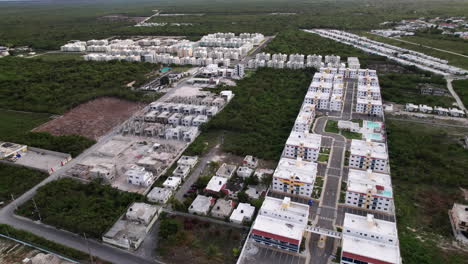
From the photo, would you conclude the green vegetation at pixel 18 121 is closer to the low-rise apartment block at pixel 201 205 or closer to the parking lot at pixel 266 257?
the low-rise apartment block at pixel 201 205

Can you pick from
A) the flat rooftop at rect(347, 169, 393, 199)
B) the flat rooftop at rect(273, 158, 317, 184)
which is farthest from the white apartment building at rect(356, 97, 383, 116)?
the flat rooftop at rect(273, 158, 317, 184)

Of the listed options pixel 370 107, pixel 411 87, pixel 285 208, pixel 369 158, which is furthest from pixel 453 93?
pixel 285 208

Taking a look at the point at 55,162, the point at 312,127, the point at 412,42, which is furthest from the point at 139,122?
the point at 412,42

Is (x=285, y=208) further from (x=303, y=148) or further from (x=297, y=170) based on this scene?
(x=303, y=148)

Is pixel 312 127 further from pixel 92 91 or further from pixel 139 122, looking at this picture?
pixel 92 91

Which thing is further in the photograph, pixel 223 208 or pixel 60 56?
pixel 60 56

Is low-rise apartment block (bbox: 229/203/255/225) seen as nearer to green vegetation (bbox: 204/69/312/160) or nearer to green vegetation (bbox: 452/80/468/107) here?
green vegetation (bbox: 204/69/312/160)
